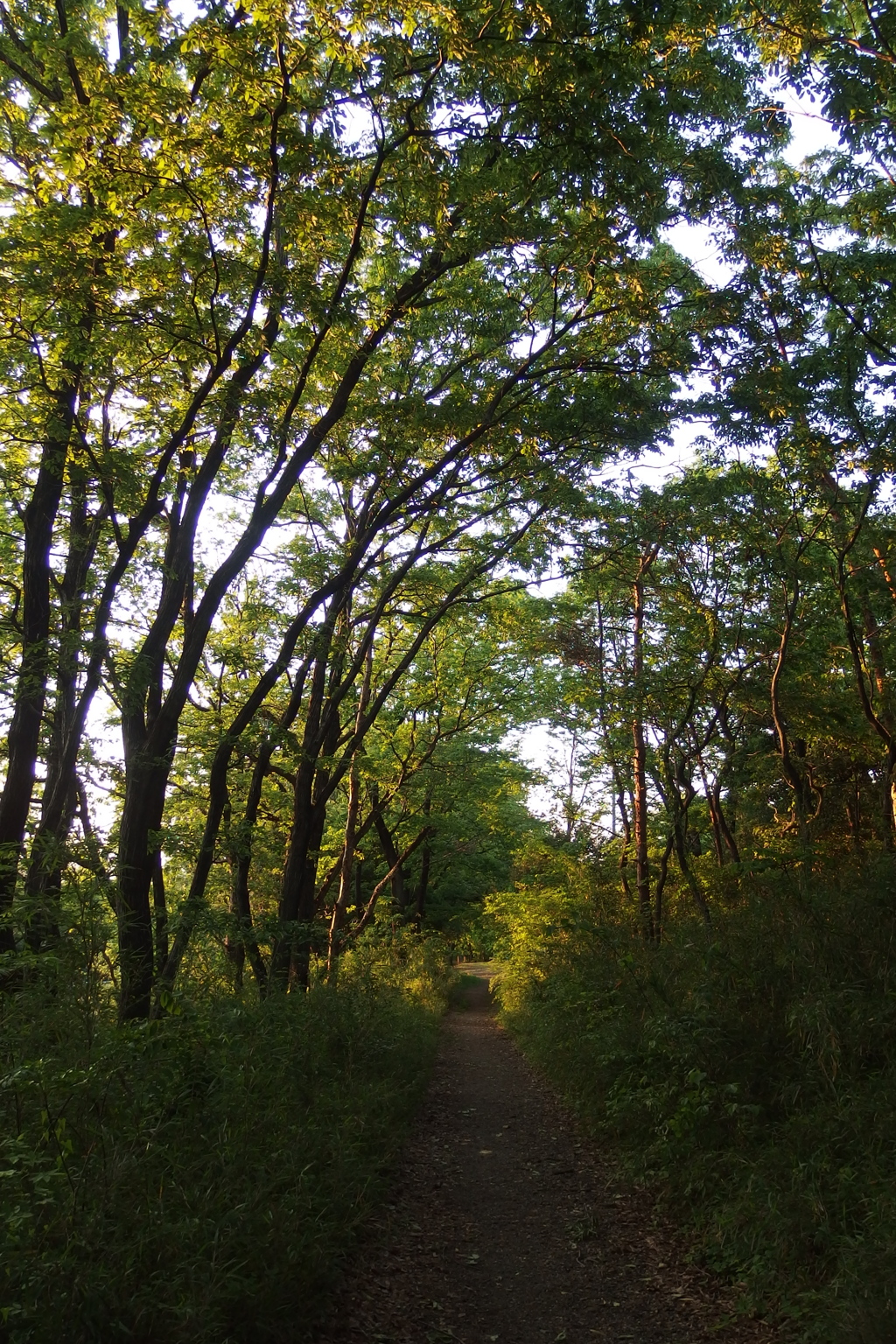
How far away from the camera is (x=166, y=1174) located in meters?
3.88

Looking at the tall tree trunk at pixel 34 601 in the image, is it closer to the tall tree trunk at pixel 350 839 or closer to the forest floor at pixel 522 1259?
the tall tree trunk at pixel 350 839

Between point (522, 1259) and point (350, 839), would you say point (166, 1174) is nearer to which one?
point (522, 1259)

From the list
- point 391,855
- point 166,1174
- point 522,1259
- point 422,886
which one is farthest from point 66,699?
point 422,886

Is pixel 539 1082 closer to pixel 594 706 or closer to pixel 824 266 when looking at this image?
pixel 594 706

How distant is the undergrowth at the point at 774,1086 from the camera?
3846 mm

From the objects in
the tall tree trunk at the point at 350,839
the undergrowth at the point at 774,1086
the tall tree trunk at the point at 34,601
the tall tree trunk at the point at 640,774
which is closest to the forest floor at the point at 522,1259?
the undergrowth at the point at 774,1086

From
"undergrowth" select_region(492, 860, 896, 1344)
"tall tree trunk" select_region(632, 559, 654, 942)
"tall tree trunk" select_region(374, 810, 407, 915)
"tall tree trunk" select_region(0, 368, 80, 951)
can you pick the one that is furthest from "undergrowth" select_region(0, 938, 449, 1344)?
"tall tree trunk" select_region(374, 810, 407, 915)

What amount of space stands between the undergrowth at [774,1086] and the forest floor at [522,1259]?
0.25 m

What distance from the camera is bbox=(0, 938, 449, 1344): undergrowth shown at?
291 centimetres

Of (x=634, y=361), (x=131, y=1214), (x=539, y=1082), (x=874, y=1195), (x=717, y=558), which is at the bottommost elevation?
(x=539, y=1082)

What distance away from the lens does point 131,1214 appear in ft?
10.9

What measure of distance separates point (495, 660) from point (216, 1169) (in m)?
14.3

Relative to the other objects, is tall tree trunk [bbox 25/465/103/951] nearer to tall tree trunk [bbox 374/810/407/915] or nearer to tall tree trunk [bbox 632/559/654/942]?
tall tree trunk [bbox 632/559/654/942]

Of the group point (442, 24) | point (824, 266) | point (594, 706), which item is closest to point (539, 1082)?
point (594, 706)
